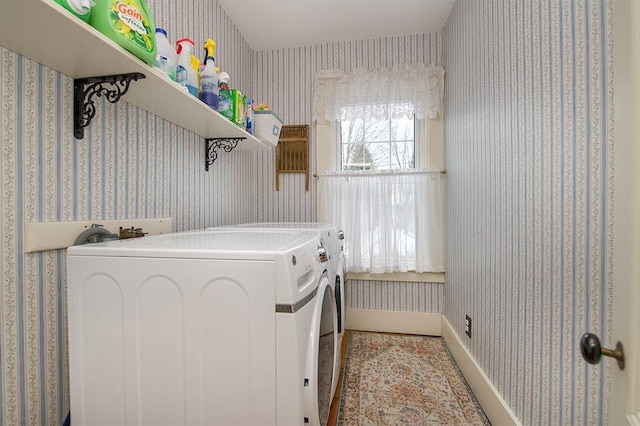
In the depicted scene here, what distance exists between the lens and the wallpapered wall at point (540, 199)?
84 centimetres

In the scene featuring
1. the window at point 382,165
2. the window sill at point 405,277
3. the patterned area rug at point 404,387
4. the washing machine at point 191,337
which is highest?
the window at point 382,165

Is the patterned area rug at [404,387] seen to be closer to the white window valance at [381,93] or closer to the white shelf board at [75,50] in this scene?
the white shelf board at [75,50]

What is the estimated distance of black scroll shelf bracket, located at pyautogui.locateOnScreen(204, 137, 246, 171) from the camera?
1876 mm

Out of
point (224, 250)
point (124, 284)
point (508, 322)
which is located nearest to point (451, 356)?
point (508, 322)

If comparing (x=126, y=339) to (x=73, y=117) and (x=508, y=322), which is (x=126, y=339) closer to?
(x=73, y=117)

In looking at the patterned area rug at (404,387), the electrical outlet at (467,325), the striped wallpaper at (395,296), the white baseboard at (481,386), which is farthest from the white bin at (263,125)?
the white baseboard at (481,386)

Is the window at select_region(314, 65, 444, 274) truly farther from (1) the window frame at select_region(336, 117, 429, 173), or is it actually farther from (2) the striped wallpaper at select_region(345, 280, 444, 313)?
(2) the striped wallpaper at select_region(345, 280, 444, 313)

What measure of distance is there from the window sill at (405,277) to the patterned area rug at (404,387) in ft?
1.55

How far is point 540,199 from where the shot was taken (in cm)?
109

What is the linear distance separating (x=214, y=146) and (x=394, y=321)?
6.49 feet

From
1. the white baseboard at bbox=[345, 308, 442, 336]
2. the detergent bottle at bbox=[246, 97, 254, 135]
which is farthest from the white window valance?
the white baseboard at bbox=[345, 308, 442, 336]

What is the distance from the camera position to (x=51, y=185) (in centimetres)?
95

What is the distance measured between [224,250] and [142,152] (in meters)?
0.85

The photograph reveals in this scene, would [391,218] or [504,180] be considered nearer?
[504,180]
